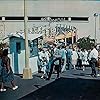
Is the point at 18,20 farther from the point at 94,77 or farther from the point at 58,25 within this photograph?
the point at 94,77

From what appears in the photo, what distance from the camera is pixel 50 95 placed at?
11008mm

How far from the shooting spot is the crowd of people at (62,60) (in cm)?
1590

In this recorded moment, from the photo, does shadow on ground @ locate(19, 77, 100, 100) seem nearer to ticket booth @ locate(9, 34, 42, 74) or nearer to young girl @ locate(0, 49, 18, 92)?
young girl @ locate(0, 49, 18, 92)

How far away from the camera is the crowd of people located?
15.9 meters

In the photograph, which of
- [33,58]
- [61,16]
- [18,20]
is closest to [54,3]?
[61,16]

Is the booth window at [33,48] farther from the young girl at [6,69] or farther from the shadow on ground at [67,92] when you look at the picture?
the young girl at [6,69]

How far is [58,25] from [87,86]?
62678 millimetres

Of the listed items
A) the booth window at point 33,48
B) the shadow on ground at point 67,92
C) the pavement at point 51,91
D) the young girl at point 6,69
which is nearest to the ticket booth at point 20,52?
the booth window at point 33,48

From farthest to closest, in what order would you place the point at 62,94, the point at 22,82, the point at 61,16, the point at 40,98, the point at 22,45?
1. the point at 61,16
2. the point at 22,45
3. the point at 22,82
4. the point at 62,94
5. the point at 40,98

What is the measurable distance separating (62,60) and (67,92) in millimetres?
6490

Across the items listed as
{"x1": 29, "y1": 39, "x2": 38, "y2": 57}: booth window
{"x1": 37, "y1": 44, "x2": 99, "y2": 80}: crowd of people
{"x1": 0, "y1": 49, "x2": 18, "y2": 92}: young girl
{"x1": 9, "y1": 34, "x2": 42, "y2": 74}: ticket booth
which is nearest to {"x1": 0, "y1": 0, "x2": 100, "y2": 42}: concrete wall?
{"x1": 37, "y1": 44, "x2": 99, "y2": 80}: crowd of people

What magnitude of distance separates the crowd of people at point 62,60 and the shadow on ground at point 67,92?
1.82 meters

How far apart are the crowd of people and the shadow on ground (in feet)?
5.98

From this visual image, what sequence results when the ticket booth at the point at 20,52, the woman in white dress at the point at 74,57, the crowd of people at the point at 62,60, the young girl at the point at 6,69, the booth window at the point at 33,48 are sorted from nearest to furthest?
1. the young girl at the point at 6,69
2. the crowd of people at the point at 62,60
3. the ticket booth at the point at 20,52
4. the booth window at the point at 33,48
5. the woman in white dress at the point at 74,57
